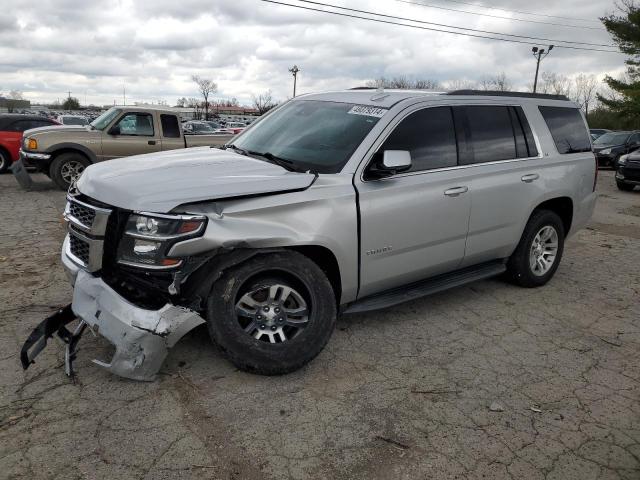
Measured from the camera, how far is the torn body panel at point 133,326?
10.2 ft

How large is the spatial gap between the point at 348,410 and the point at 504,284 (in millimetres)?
3066

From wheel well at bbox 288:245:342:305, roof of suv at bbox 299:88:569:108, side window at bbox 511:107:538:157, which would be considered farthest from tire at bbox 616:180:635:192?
wheel well at bbox 288:245:342:305

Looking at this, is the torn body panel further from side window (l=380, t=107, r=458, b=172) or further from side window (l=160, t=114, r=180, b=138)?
side window (l=160, t=114, r=180, b=138)

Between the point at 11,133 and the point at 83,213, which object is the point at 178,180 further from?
the point at 11,133

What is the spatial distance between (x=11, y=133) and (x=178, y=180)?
12.7 meters

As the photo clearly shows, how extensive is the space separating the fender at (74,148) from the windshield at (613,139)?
61.1ft

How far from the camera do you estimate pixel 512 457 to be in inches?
111

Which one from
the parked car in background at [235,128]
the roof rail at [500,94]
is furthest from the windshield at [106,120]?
the roof rail at [500,94]

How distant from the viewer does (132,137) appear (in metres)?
11.1

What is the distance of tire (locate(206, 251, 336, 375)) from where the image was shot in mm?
3303

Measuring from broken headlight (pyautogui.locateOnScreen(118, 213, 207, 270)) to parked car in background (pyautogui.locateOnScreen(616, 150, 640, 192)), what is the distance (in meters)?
13.9

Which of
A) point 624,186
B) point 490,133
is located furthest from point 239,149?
point 624,186

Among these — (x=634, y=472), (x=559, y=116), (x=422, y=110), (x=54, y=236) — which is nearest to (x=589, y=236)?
(x=559, y=116)

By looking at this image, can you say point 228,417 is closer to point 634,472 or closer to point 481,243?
point 634,472
